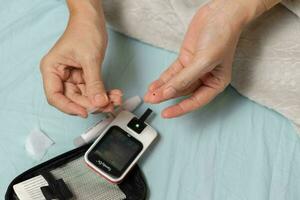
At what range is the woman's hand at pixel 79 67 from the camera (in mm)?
731

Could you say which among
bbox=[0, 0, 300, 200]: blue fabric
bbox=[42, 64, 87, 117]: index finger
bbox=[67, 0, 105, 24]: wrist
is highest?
bbox=[67, 0, 105, 24]: wrist

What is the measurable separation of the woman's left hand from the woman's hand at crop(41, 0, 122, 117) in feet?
0.29

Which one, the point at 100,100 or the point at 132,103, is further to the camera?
the point at 132,103

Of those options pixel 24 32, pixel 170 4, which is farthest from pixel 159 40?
pixel 24 32

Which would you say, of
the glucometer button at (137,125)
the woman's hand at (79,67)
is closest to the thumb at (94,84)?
the woman's hand at (79,67)

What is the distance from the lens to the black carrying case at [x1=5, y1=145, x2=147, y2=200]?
761 mm

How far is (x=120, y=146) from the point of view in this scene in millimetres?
790

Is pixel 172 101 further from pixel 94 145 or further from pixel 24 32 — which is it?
pixel 24 32

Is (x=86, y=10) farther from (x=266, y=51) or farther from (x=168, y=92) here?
(x=266, y=51)

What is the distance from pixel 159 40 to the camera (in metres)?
0.90

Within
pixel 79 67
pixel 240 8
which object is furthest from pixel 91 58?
pixel 240 8

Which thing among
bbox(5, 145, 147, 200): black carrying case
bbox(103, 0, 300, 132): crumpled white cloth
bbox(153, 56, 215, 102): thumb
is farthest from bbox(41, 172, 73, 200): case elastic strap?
bbox(103, 0, 300, 132): crumpled white cloth

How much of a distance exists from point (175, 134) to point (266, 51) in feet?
0.77

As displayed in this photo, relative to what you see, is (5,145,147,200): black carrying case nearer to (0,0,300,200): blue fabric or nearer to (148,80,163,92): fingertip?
(0,0,300,200): blue fabric
